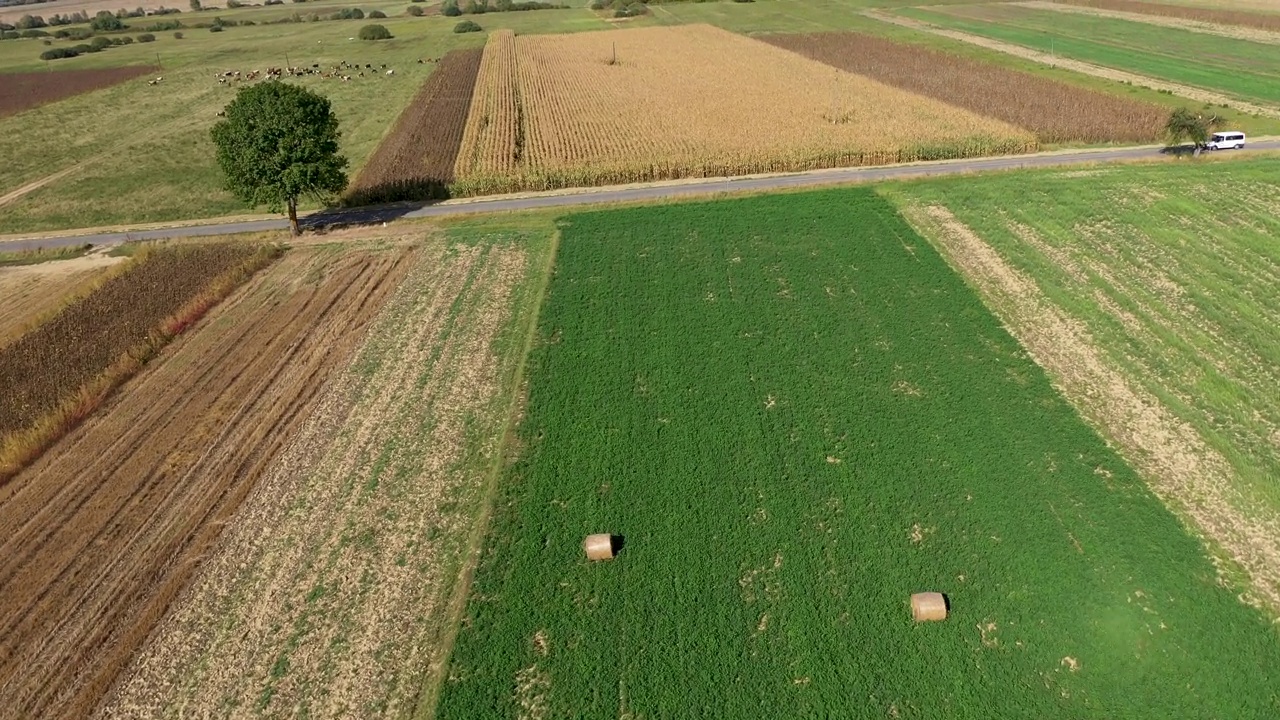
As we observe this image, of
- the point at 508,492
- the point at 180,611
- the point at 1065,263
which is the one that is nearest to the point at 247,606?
the point at 180,611

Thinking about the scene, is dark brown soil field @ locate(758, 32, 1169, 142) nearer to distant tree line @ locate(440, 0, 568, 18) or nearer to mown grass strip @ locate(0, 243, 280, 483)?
mown grass strip @ locate(0, 243, 280, 483)

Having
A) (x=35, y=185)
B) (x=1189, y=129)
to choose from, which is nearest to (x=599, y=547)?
(x=1189, y=129)

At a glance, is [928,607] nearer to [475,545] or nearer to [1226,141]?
[475,545]

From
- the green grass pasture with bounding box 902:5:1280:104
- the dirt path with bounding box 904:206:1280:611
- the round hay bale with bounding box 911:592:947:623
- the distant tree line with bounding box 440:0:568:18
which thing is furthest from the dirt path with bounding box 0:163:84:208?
the distant tree line with bounding box 440:0:568:18

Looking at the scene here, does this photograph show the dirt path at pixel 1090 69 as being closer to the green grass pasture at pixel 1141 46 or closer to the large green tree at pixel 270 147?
the green grass pasture at pixel 1141 46

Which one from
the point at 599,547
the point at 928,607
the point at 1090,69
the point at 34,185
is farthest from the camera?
the point at 1090,69

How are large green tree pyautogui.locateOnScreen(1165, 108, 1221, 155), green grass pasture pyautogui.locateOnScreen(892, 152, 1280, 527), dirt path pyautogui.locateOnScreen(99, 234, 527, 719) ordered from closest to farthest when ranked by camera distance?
dirt path pyautogui.locateOnScreen(99, 234, 527, 719)
green grass pasture pyautogui.locateOnScreen(892, 152, 1280, 527)
large green tree pyautogui.locateOnScreen(1165, 108, 1221, 155)

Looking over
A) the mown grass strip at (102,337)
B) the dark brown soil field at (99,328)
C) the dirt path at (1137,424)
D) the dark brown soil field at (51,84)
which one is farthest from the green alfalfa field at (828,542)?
the dark brown soil field at (51,84)
